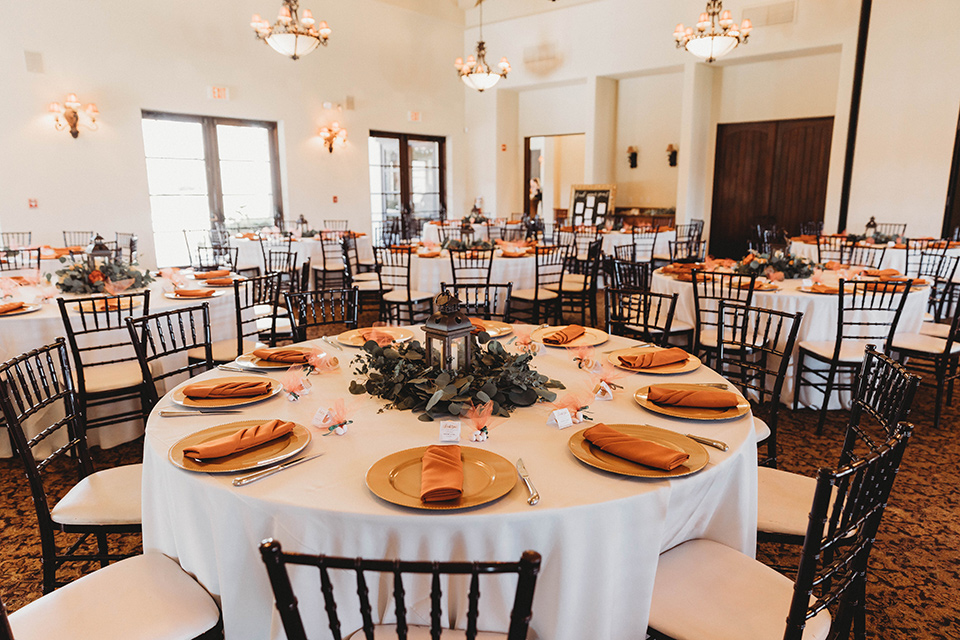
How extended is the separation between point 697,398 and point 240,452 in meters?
1.33

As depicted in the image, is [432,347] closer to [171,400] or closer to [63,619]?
[171,400]

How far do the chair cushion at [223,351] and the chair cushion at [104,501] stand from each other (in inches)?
59.2

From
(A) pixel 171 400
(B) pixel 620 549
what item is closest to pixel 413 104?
(A) pixel 171 400

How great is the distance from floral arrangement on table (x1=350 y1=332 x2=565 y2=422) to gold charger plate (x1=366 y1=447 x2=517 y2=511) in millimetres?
251

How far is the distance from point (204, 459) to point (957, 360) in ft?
17.0

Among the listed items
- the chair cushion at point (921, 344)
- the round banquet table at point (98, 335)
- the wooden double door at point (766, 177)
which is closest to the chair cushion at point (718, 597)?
the chair cushion at point (921, 344)

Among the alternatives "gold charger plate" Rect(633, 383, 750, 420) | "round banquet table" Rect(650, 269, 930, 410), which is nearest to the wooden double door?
"round banquet table" Rect(650, 269, 930, 410)

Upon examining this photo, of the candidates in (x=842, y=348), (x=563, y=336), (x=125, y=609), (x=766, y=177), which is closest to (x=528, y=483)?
(x=125, y=609)

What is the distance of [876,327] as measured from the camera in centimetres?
394

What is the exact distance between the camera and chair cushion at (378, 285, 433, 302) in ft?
18.4

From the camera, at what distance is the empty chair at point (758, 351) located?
266cm

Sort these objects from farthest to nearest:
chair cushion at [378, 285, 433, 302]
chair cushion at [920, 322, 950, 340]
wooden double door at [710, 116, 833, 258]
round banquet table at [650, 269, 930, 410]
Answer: wooden double door at [710, 116, 833, 258] → chair cushion at [378, 285, 433, 302] → chair cushion at [920, 322, 950, 340] → round banquet table at [650, 269, 930, 410]

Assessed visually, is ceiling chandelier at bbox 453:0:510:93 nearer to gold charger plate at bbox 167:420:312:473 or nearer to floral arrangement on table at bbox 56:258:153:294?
floral arrangement on table at bbox 56:258:153:294

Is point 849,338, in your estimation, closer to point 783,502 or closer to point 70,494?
point 783,502
